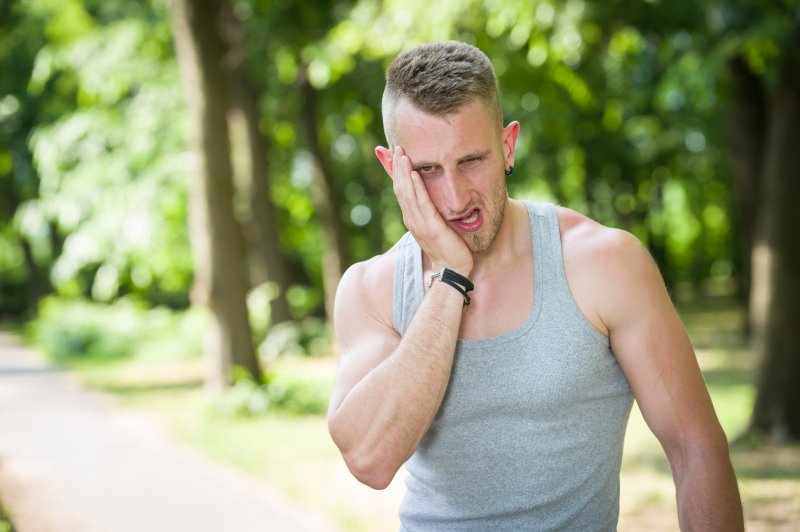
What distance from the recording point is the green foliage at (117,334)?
21594mm

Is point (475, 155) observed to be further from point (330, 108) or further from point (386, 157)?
point (330, 108)

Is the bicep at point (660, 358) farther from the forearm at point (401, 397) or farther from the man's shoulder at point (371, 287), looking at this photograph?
the man's shoulder at point (371, 287)

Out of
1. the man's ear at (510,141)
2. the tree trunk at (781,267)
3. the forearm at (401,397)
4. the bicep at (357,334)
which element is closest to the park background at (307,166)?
the tree trunk at (781,267)

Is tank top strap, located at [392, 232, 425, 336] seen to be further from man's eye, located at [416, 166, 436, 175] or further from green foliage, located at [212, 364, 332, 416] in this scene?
green foliage, located at [212, 364, 332, 416]

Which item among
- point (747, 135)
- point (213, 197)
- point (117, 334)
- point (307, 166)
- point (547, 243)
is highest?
point (547, 243)

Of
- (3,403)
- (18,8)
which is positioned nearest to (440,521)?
(3,403)

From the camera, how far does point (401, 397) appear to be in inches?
88.9

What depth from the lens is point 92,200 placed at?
18.9 meters

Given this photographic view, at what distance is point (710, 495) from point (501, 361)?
Result: 1.78 ft

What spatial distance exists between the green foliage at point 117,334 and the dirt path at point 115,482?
7252 millimetres

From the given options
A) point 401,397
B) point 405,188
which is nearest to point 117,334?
point 405,188

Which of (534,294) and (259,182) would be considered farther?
(259,182)

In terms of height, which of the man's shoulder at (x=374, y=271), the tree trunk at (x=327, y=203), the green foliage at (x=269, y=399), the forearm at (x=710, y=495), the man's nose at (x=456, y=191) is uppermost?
the man's nose at (x=456, y=191)

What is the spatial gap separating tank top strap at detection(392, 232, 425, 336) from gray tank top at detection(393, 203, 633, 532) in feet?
0.63
